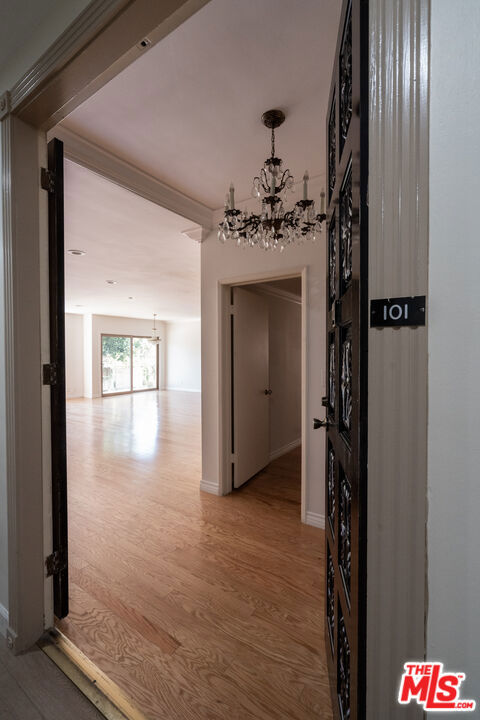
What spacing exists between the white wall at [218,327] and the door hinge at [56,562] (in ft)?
5.72

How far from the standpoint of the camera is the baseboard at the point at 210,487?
10.7 ft

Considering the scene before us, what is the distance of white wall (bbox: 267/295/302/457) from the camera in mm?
4520

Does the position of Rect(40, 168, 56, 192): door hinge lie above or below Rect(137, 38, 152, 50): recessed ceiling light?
below

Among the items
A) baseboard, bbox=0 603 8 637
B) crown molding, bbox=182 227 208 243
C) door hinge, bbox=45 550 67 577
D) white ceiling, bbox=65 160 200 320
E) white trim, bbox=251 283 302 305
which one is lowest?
baseboard, bbox=0 603 8 637

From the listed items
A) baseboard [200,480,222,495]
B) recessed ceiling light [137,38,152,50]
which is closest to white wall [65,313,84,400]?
baseboard [200,480,222,495]

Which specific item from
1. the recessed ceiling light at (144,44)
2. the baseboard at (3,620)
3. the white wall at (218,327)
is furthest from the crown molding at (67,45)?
the baseboard at (3,620)

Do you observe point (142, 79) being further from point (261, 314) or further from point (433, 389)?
point (261, 314)

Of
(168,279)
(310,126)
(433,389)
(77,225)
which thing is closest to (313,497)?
(433,389)

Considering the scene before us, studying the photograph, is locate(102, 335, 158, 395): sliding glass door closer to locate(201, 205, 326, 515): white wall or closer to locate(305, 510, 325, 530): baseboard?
locate(201, 205, 326, 515): white wall

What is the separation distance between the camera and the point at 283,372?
4785mm

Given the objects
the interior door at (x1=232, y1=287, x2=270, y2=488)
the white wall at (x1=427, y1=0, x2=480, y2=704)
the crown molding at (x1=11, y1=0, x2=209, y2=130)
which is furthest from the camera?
the interior door at (x1=232, y1=287, x2=270, y2=488)

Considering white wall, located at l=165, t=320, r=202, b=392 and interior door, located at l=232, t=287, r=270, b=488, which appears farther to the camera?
white wall, located at l=165, t=320, r=202, b=392

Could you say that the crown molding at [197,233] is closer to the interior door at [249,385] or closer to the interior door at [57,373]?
the interior door at [249,385]

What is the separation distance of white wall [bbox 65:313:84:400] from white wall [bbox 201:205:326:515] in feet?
27.4
